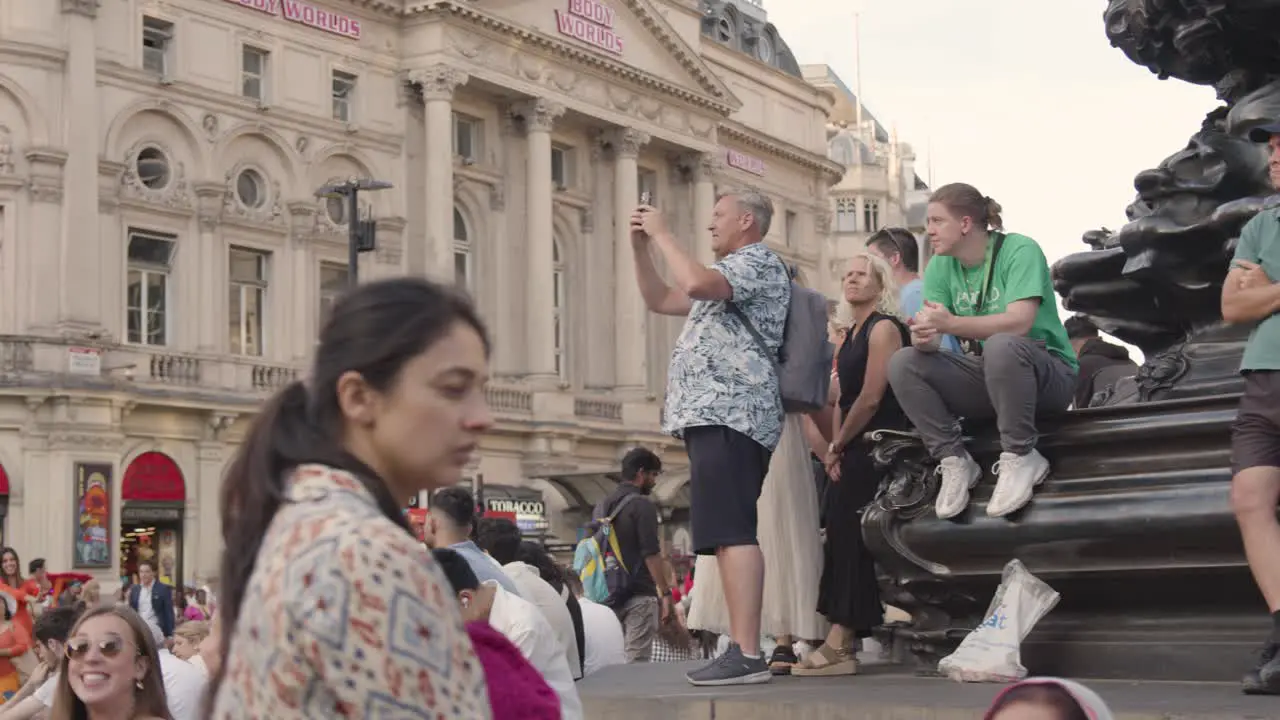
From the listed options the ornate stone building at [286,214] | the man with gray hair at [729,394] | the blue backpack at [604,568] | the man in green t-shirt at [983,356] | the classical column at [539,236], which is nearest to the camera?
the man in green t-shirt at [983,356]

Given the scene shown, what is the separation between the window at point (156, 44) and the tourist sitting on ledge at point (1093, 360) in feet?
104

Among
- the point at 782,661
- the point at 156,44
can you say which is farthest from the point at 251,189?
the point at 782,661

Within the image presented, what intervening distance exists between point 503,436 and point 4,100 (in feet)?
49.7

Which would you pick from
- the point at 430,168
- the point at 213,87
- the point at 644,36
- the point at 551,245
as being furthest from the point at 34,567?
the point at 644,36

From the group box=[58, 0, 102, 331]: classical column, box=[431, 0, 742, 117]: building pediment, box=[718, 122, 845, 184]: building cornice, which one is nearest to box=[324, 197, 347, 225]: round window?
box=[431, 0, 742, 117]: building pediment

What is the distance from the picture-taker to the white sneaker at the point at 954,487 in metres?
6.68

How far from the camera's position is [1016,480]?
647cm

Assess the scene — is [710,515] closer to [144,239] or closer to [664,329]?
[144,239]

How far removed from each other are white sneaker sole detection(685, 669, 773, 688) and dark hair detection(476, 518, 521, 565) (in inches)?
94.0

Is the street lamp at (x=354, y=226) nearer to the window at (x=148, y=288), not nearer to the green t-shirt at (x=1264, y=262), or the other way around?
the window at (x=148, y=288)

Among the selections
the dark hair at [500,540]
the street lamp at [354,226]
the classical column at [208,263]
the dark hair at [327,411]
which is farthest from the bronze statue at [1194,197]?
the classical column at [208,263]

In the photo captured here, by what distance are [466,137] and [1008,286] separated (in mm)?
42149

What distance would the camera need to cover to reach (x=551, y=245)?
162ft

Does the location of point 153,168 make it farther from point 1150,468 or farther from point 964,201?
point 1150,468
